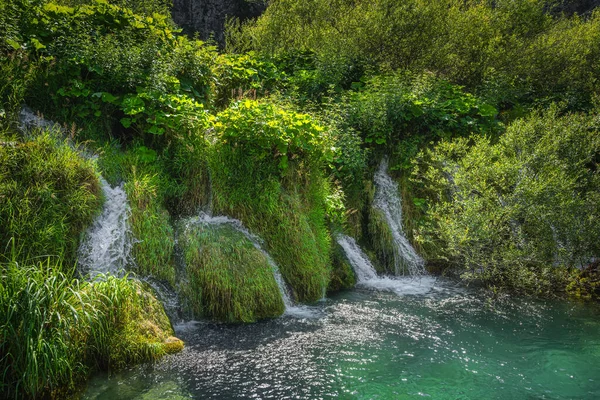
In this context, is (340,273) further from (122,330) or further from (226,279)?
(122,330)

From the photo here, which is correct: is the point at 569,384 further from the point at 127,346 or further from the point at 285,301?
the point at 127,346

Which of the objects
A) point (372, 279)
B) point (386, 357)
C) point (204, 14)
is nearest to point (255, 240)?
point (386, 357)

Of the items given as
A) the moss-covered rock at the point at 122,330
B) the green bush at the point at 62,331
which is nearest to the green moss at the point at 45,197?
the green bush at the point at 62,331

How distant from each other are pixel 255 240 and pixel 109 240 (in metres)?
2.28

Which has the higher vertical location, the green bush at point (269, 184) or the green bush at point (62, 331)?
the green bush at point (269, 184)

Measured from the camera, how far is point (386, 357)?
5.28 meters

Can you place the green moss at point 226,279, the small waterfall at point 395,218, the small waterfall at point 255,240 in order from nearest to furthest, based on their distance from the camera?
the green moss at point 226,279 < the small waterfall at point 255,240 < the small waterfall at point 395,218

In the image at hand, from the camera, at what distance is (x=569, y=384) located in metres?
4.82

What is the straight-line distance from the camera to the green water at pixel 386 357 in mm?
4469

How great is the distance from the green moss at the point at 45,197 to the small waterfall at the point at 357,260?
16.2 ft

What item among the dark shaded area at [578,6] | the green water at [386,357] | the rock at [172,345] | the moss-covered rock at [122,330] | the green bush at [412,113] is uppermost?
the dark shaded area at [578,6]

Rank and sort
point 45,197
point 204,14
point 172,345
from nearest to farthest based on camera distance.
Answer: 1. point 172,345
2. point 45,197
3. point 204,14

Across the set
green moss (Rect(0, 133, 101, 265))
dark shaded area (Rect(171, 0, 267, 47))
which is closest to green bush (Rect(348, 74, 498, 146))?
green moss (Rect(0, 133, 101, 265))

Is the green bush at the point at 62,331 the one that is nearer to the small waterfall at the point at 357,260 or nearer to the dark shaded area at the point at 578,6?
the small waterfall at the point at 357,260
